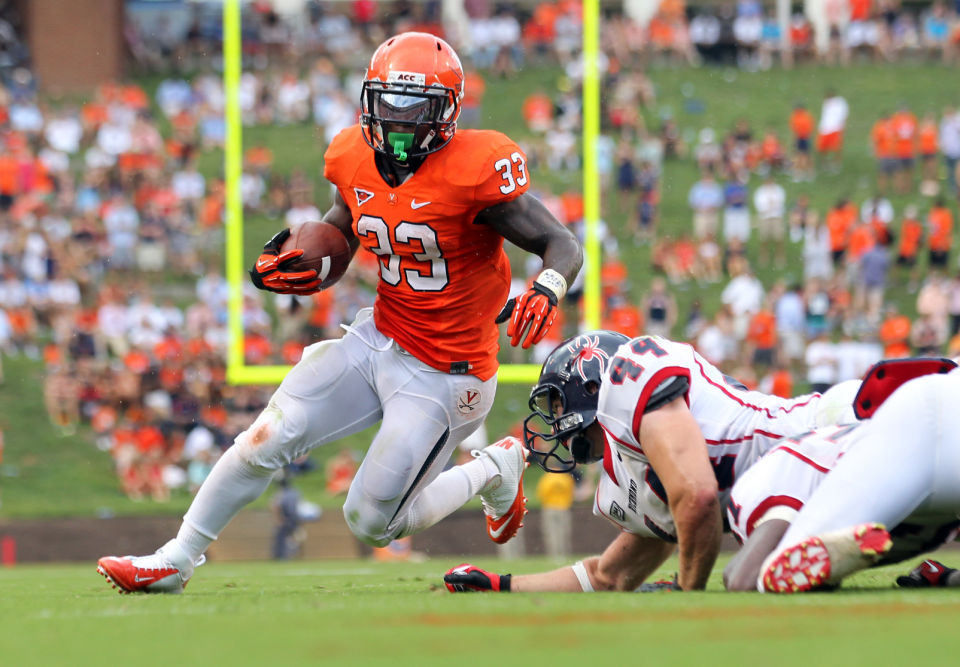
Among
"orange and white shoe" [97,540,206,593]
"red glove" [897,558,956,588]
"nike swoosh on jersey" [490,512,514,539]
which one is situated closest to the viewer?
"red glove" [897,558,956,588]

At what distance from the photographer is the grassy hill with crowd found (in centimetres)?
1180

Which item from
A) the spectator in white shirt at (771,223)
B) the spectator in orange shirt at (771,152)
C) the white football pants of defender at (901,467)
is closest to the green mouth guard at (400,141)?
the white football pants of defender at (901,467)

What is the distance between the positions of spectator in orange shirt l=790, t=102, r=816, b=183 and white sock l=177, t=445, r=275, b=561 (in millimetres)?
12713

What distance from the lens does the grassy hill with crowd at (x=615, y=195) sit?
1180 centimetres

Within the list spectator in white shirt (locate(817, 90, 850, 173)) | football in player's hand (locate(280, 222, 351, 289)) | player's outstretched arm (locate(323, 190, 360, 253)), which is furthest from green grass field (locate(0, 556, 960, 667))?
spectator in white shirt (locate(817, 90, 850, 173))

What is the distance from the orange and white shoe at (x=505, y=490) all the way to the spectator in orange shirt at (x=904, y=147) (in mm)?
11866

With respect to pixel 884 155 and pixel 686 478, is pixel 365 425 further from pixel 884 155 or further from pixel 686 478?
pixel 884 155

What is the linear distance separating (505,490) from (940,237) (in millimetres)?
10678

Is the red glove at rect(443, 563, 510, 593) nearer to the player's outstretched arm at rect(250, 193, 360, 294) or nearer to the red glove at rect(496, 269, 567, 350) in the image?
the red glove at rect(496, 269, 567, 350)

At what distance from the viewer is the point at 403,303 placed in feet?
15.8

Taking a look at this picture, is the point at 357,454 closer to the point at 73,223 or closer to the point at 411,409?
the point at 73,223

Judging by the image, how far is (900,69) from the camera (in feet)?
59.8

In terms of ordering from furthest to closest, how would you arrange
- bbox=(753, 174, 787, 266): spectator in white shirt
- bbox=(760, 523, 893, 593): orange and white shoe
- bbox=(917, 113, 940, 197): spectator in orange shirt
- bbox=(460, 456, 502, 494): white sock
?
bbox=(917, 113, 940, 197): spectator in orange shirt, bbox=(753, 174, 787, 266): spectator in white shirt, bbox=(460, 456, 502, 494): white sock, bbox=(760, 523, 893, 593): orange and white shoe

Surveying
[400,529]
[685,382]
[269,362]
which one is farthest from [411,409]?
[269,362]
